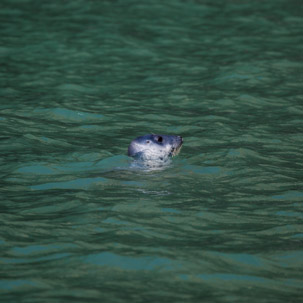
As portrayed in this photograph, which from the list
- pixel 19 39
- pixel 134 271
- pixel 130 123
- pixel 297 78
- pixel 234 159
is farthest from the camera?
pixel 19 39

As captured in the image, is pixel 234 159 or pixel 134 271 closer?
pixel 134 271

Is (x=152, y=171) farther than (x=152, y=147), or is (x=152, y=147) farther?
(x=152, y=147)

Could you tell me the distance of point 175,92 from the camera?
11.7 metres

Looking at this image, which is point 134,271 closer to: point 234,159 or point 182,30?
point 234,159

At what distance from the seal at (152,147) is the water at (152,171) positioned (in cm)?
18

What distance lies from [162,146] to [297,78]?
470 cm

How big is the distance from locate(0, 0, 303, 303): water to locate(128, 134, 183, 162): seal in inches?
7.1

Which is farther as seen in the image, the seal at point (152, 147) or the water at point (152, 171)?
the seal at point (152, 147)

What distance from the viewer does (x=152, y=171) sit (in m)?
8.13

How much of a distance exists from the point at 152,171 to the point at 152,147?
407 millimetres

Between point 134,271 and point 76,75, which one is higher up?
point 134,271

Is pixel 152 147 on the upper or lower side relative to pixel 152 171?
upper

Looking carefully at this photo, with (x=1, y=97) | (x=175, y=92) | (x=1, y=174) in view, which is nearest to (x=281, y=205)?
(x=1, y=174)

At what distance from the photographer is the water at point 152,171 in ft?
18.7
